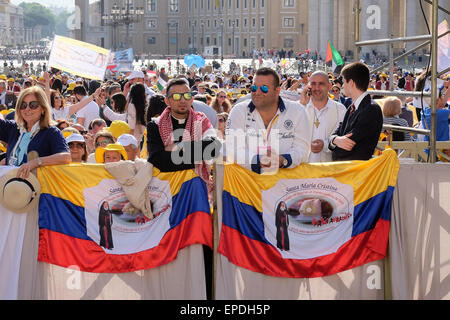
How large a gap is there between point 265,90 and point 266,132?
0.34 metres

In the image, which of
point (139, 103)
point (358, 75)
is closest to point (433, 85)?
point (358, 75)

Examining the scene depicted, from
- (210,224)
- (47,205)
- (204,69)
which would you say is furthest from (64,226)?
(204,69)

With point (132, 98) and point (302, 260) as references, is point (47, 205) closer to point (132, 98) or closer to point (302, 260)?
point (302, 260)

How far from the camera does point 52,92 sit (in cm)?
1168

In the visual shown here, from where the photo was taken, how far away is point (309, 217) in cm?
588

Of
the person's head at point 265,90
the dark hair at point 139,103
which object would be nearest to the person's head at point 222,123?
the dark hair at point 139,103

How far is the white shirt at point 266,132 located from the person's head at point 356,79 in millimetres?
639

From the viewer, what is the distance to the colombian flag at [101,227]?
575cm

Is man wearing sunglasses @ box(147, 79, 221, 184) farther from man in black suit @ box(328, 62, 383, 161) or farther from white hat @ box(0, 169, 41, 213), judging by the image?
man in black suit @ box(328, 62, 383, 161)

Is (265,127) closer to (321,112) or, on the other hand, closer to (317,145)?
(317,145)

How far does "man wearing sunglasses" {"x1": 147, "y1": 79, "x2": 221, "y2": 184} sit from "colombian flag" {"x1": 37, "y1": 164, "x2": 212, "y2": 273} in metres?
0.16

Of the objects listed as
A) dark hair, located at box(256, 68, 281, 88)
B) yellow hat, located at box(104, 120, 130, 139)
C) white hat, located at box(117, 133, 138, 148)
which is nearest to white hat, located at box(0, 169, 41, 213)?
white hat, located at box(117, 133, 138, 148)

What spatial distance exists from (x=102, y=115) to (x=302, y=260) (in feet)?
24.1

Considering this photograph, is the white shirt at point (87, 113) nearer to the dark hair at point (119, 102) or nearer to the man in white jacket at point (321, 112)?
the dark hair at point (119, 102)
